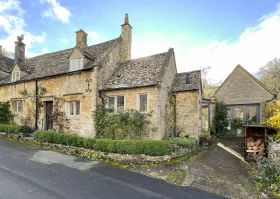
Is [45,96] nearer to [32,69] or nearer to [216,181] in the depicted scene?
[32,69]

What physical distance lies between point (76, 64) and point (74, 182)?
35.8 ft

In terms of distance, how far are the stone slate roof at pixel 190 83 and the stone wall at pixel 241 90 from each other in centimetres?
918

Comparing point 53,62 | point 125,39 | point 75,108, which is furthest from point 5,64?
point 125,39

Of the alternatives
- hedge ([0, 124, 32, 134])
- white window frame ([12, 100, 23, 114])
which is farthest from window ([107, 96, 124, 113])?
white window frame ([12, 100, 23, 114])

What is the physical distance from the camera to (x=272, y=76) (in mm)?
34344

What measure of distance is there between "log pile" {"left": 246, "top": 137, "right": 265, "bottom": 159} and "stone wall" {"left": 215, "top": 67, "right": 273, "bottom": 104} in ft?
35.6

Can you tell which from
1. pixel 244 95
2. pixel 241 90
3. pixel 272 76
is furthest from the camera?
pixel 272 76

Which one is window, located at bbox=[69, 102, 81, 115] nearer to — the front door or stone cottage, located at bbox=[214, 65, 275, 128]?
the front door

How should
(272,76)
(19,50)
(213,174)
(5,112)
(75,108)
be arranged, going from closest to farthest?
(213,174) < (75,108) < (5,112) < (19,50) < (272,76)

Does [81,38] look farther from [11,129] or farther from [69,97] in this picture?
[11,129]

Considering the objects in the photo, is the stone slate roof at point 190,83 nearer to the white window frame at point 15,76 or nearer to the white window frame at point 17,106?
the white window frame at point 17,106

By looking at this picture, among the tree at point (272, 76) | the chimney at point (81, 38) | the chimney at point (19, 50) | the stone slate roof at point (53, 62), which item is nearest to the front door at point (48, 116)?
the stone slate roof at point (53, 62)

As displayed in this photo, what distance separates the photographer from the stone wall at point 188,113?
556 inches

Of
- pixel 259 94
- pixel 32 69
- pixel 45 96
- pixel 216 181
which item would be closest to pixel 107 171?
pixel 216 181
